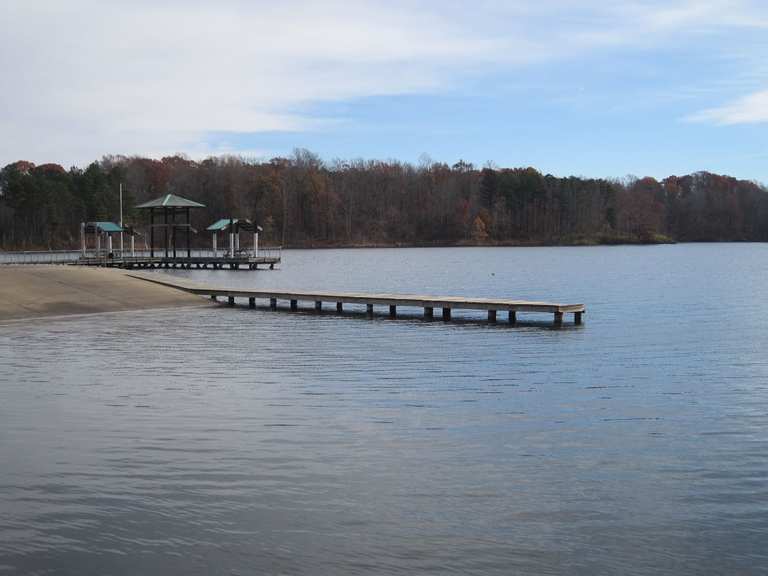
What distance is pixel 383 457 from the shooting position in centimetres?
1163

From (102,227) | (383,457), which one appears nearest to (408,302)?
(383,457)

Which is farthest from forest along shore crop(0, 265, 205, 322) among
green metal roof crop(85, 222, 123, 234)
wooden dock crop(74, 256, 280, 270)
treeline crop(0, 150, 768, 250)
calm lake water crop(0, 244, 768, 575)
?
treeline crop(0, 150, 768, 250)

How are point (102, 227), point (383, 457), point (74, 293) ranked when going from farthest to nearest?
point (102, 227), point (74, 293), point (383, 457)

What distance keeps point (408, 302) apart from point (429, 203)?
134 m

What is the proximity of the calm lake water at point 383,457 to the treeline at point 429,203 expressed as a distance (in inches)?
4753

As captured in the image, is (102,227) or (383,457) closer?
(383,457)

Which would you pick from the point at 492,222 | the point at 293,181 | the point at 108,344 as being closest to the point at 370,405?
the point at 108,344

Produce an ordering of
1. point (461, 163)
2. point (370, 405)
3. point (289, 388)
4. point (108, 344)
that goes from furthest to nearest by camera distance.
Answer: point (461, 163) < point (108, 344) < point (289, 388) < point (370, 405)

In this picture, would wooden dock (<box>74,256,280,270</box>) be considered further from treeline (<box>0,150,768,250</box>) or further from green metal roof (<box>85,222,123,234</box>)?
treeline (<box>0,150,768,250</box>)

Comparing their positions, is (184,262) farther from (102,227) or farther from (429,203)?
(429,203)

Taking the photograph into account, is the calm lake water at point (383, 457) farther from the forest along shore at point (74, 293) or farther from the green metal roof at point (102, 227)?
the green metal roof at point (102, 227)

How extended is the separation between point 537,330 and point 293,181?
13029cm

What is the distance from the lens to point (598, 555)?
823 cm

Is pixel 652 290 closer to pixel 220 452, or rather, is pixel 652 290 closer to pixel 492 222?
pixel 220 452
